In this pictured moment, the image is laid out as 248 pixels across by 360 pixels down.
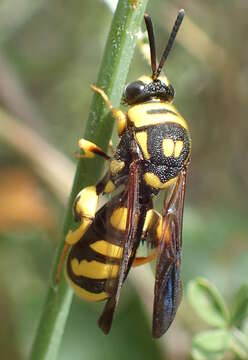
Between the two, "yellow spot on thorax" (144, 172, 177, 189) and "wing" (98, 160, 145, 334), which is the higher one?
"yellow spot on thorax" (144, 172, 177, 189)

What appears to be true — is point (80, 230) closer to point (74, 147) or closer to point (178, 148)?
point (178, 148)

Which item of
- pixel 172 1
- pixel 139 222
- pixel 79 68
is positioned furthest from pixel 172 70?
pixel 139 222

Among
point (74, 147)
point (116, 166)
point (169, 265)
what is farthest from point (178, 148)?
point (74, 147)

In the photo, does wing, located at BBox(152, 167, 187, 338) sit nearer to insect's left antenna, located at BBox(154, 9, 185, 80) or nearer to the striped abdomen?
the striped abdomen

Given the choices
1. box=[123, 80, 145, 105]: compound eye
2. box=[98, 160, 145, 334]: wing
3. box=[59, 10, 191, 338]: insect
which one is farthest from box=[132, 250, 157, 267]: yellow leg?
box=[123, 80, 145, 105]: compound eye

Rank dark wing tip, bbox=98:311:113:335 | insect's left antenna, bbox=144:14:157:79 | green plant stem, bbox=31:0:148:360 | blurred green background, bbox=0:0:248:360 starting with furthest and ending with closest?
blurred green background, bbox=0:0:248:360
dark wing tip, bbox=98:311:113:335
insect's left antenna, bbox=144:14:157:79
green plant stem, bbox=31:0:148:360

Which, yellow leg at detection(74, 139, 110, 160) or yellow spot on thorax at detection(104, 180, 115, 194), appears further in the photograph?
yellow spot on thorax at detection(104, 180, 115, 194)
